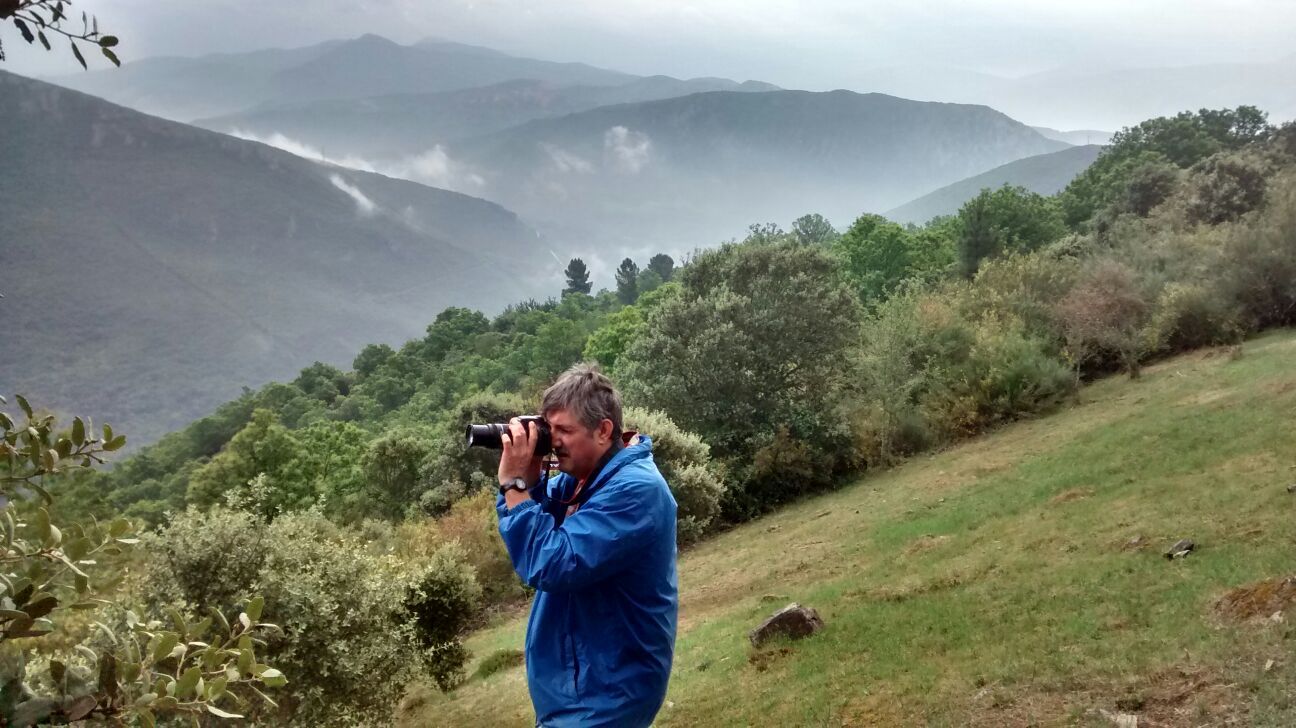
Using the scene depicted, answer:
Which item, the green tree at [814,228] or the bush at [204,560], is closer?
the bush at [204,560]

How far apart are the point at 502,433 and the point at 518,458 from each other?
17 centimetres

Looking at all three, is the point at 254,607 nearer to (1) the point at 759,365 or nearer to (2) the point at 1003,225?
(1) the point at 759,365

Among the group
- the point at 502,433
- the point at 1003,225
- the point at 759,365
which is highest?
the point at 1003,225

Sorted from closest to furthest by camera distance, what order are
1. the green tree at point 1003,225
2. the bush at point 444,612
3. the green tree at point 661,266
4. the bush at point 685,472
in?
the bush at point 444,612, the bush at point 685,472, the green tree at point 1003,225, the green tree at point 661,266

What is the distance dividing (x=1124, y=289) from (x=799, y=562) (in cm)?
1971

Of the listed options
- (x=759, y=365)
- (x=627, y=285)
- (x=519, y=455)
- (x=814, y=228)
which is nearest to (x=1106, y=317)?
(x=759, y=365)

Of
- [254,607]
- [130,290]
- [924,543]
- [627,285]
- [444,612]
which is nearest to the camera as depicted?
[254,607]

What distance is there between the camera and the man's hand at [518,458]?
2990 mm

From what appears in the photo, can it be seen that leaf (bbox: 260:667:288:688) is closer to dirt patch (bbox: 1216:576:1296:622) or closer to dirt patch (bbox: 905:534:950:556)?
dirt patch (bbox: 1216:576:1296:622)

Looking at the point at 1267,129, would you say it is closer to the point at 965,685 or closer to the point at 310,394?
the point at 965,685

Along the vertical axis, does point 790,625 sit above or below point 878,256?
below

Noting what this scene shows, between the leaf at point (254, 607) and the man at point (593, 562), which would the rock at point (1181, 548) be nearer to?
the man at point (593, 562)

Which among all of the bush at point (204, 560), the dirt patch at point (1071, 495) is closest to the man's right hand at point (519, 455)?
the bush at point (204, 560)

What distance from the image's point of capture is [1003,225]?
49062 mm
